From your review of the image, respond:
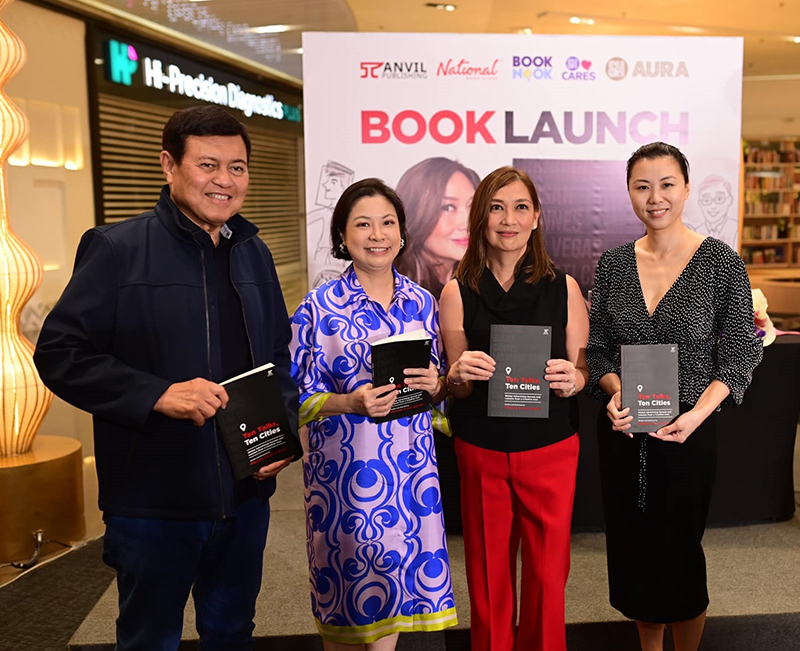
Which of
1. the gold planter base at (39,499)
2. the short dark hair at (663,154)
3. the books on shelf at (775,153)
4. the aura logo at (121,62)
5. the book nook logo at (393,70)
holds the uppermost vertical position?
the aura logo at (121,62)

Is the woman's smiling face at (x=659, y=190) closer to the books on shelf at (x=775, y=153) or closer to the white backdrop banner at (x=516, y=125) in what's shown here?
the white backdrop banner at (x=516, y=125)

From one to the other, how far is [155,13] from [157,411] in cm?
720

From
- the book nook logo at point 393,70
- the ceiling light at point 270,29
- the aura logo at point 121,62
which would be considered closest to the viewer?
the book nook logo at point 393,70

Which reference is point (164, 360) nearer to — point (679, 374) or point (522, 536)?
point (522, 536)

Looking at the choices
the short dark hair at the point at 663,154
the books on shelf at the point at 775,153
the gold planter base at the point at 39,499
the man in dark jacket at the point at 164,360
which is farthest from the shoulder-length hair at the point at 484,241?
the books on shelf at the point at 775,153

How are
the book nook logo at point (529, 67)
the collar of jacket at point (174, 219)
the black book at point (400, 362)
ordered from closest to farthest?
the collar of jacket at point (174, 219) → the black book at point (400, 362) → the book nook logo at point (529, 67)

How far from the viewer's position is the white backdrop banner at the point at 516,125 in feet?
13.5

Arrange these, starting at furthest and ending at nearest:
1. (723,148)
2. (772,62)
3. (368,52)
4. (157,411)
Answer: (772,62) → (723,148) → (368,52) → (157,411)

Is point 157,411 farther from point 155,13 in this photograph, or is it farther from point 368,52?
point 155,13

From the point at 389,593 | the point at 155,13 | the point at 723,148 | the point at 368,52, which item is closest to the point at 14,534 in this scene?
the point at 389,593

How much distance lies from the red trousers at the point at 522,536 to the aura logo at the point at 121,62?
22.4 ft

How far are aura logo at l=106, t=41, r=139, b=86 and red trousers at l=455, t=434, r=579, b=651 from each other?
22.4 ft

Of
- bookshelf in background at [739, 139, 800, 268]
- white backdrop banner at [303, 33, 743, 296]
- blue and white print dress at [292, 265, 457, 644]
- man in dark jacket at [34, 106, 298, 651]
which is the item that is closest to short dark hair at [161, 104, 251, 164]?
man in dark jacket at [34, 106, 298, 651]

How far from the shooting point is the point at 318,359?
7.19ft
